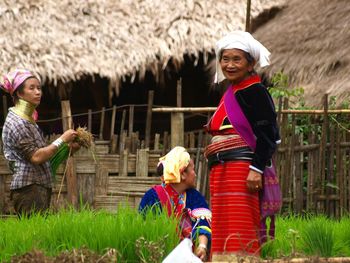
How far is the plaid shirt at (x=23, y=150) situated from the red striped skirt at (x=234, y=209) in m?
1.61

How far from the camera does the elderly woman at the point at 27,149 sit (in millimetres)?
6254

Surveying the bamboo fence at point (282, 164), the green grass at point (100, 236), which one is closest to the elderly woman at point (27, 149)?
the green grass at point (100, 236)

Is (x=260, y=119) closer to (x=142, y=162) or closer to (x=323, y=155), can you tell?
(x=323, y=155)

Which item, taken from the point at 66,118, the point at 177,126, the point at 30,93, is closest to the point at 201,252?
the point at 30,93

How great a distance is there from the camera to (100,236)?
14.7 ft

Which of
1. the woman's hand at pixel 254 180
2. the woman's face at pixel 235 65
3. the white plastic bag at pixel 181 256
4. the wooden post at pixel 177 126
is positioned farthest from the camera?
the wooden post at pixel 177 126

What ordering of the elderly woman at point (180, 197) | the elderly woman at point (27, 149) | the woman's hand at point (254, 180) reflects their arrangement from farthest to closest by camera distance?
the elderly woman at point (27, 149) < the elderly woman at point (180, 197) < the woman's hand at point (254, 180)

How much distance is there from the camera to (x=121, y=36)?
11.1 meters

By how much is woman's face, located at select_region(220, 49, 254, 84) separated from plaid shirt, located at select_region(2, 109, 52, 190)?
1.68m

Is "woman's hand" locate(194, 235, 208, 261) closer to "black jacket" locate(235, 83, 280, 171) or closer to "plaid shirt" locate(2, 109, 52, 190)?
"black jacket" locate(235, 83, 280, 171)

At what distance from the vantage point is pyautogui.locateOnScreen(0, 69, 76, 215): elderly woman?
6.25m

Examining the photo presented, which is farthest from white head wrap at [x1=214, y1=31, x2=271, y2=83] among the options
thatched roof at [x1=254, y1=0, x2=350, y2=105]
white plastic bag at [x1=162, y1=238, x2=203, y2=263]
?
thatched roof at [x1=254, y1=0, x2=350, y2=105]

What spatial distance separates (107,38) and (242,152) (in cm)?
622

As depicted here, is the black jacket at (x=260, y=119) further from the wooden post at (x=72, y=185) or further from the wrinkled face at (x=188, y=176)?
the wooden post at (x=72, y=185)
